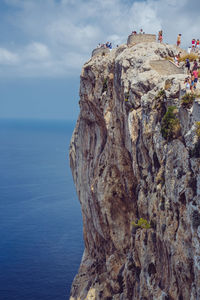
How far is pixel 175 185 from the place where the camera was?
2086cm

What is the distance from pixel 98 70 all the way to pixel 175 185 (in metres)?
23.9

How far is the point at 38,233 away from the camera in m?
84.5

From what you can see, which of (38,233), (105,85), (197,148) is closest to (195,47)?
(105,85)

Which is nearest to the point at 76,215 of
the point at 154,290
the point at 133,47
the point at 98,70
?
the point at 98,70

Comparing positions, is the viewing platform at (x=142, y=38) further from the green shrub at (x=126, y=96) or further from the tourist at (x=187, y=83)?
the tourist at (x=187, y=83)

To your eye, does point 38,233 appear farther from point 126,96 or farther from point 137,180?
point 126,96

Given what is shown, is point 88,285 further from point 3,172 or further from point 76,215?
point 3,172

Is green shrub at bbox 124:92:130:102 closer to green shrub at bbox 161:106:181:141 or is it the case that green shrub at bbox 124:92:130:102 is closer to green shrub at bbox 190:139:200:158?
green shrub at bbox 161:106:181:141

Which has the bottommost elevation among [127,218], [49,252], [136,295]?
[49,252]

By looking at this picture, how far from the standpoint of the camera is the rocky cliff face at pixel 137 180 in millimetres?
20031

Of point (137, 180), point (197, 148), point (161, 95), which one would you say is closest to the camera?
point (197, 148)

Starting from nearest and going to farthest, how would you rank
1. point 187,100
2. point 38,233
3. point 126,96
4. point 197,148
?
point 197,148 → point 187,100 → point 126,96 → point 38,233

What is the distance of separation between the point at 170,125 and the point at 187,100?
1847 millimetres

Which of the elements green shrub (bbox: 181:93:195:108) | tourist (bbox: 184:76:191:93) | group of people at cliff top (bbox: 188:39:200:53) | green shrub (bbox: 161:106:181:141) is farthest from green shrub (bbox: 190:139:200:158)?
group of people at cliff top (bbox: 188:39:200:53)
